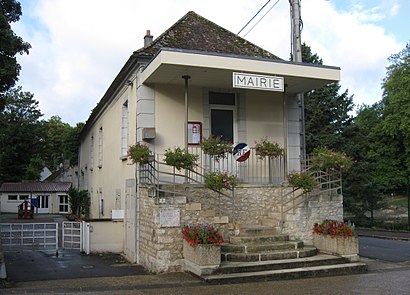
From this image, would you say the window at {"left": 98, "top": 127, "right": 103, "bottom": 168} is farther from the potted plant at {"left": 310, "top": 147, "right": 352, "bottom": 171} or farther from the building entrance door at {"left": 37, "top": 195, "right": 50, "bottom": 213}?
the building entrance door at {"left": 37, "top": 195, "right": 50, "bottom": 213}

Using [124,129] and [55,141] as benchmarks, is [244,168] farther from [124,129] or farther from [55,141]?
[55,141]

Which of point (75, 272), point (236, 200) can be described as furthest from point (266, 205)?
point (75, 272)

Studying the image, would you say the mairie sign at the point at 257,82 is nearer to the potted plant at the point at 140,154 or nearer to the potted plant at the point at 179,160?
the potted plant at the point at 179,160

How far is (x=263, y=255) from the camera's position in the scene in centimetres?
994

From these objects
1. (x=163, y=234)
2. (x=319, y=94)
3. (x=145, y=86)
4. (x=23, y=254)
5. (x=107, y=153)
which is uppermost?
(x=319, y=94)

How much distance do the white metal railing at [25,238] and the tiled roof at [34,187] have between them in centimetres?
3227

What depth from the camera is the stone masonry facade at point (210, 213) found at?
10.2 meters

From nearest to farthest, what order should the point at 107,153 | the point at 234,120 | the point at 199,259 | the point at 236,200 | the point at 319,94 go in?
1. the point at 199,259
2. the point at 236,200
3. the point at 234,120
4. the point at 107,153
5. the point at 319,94

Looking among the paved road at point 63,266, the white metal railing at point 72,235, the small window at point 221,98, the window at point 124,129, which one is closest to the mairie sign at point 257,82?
the small window at point 221,98

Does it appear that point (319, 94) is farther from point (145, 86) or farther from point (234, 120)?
point (145, 86)

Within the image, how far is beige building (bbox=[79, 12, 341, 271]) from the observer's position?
10.5 m

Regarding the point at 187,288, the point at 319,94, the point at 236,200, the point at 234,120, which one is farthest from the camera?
the point at 319,94

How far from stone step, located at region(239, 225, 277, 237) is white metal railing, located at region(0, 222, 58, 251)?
22.3 ft

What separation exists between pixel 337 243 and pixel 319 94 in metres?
13.9
